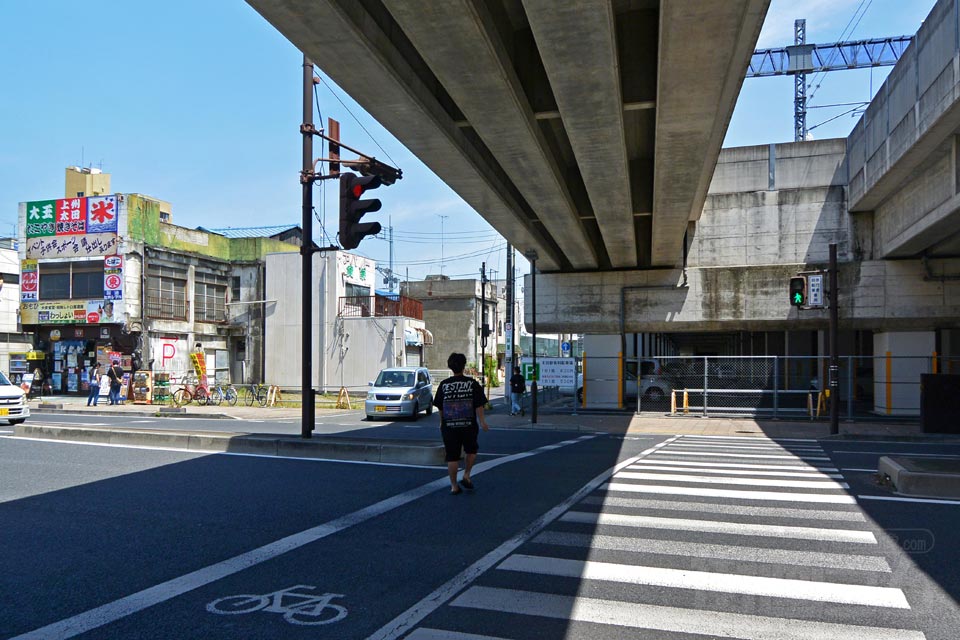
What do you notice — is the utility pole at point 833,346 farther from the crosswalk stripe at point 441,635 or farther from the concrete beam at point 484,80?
the crosswalk stripe at point 441,635

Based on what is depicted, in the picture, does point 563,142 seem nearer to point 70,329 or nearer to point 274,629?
point 274,629

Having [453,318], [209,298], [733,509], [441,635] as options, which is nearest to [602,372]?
[733,509]

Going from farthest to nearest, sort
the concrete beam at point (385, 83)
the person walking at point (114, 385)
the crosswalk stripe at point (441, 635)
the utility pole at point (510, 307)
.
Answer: the utility pole at point (510, 307)
the person walking at point (114, 385)
the concrete beam at point (385, 83)
the crosswalk stripe at point (441, 635)

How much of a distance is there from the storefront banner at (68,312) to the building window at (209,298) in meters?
4.78

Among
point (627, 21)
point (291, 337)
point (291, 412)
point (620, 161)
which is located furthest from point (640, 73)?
point (291, 337)

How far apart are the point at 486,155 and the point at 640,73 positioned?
14.6 ft

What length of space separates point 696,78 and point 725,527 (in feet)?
21.8

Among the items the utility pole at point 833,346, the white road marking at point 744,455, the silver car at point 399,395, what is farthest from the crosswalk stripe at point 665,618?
the silver car at point 399,395

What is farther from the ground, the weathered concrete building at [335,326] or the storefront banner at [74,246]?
the storefront banner at [74,246]

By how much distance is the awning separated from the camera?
36.1 metres

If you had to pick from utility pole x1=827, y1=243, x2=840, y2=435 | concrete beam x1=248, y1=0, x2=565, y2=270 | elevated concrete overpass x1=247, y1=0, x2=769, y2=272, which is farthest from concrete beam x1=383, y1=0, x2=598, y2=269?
utility pole x1=827, y1=243, x2=840, y2=435

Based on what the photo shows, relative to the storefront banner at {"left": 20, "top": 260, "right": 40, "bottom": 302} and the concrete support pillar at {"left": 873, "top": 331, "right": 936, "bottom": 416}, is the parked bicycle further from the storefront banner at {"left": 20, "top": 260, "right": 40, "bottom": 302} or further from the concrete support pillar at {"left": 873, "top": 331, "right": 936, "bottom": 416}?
the concrete support pillar at {"left": 873, "top": 331, "right": 936, "bottom": 416}

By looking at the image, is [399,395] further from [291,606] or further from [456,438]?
[291,606]

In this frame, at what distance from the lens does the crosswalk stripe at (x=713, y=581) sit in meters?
5.17
